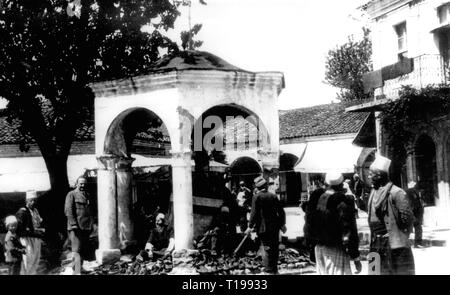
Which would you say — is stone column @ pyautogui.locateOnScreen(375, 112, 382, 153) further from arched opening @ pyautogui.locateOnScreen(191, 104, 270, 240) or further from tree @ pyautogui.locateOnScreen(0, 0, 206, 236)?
tree @ pyautogui.locateOnScreen(0, 0, 206, 236)

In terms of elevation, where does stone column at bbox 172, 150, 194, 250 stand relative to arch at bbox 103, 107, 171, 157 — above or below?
below

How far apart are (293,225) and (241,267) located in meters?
12.0

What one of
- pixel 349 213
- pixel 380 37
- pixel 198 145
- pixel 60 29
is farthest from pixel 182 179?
pixel 380 37

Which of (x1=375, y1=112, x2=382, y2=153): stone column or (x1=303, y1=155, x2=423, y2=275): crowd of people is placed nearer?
(x1=303, y1=155, x2=423, y2=275): crowd of people

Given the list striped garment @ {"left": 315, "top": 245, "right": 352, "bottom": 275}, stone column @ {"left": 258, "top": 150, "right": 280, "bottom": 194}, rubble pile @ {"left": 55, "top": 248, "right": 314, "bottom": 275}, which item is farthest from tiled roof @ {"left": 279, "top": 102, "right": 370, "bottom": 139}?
striped garment @ {"left": 315, "top": 245, "right": 352, "bottom": 275}

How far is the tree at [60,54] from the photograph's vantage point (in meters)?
13.3

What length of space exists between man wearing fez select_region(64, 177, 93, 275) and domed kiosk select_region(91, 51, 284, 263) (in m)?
1.04

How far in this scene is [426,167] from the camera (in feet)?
55.7

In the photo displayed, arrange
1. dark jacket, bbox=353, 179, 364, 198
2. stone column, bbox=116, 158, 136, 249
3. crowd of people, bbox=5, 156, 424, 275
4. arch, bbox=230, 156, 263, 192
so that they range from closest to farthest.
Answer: crowd of people, bbox=5, 156, 424, 275 → stone column, bbox=116, 158, 136, 249 → dark jacket, bbox=353, 179, 364, 198 → arch, bbox=230, 156, 263, 192

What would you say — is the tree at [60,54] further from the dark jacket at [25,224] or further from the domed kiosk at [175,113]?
the dark jacket at [25,224]

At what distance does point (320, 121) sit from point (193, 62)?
19522mm

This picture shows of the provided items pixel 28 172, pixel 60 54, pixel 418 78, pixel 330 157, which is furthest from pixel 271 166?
pixel 330 157

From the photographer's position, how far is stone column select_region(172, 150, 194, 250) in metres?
9.22

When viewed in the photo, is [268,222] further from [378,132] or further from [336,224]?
[378,132]
